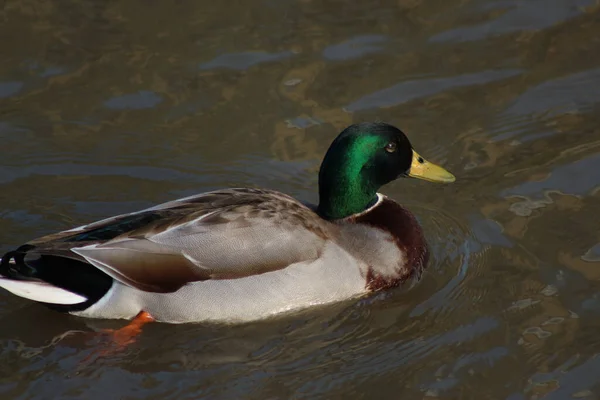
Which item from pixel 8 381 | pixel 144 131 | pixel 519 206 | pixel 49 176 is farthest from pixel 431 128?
pixel 8 381

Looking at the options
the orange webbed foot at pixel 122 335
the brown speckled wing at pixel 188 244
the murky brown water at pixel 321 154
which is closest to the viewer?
the murky brown water at pixel 321 154

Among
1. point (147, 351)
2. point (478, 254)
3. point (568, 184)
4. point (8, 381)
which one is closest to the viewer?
point (8, 381)

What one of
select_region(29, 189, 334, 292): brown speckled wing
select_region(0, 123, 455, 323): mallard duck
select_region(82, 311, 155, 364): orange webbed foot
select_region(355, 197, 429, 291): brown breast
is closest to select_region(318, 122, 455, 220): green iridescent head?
select_region(355, 197, 429, 291): brown breast

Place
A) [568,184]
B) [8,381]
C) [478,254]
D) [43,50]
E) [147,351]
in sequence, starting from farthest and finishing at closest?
[43,50] < [568,184] < [478,254] < [147,351] < [8,381]

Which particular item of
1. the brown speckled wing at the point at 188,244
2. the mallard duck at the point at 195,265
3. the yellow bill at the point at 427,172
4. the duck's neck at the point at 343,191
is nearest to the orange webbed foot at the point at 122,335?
the mallard duck at the point at 195,265

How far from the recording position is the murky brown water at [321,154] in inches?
255

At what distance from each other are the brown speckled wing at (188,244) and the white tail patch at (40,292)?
0.24 m

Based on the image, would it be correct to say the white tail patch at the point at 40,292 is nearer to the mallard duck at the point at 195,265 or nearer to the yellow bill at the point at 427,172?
the mallard duck at the point at 195,265

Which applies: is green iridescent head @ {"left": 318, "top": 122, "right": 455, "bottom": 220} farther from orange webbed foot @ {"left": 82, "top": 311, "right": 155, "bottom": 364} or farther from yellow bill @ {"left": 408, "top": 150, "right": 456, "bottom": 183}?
orange webbed foot @ {"left": 82, "top": 311, "right": 155, "bottom": 364}

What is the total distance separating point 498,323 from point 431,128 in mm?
2577

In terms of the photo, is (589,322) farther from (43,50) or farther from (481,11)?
(43,50)

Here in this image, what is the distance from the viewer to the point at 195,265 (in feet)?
22.5

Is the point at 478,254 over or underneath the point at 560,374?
over

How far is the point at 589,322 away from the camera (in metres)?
6.79
